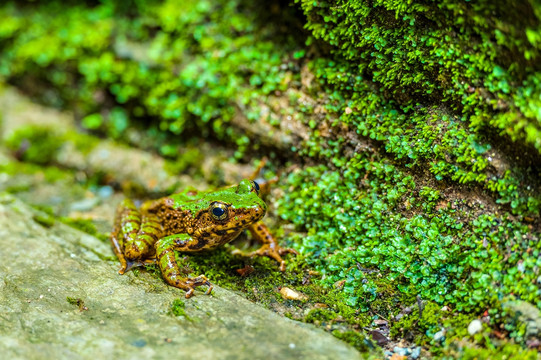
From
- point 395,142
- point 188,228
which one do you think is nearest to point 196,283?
point 188,228

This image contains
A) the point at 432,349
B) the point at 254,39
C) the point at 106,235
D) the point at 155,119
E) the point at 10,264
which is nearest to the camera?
the point at 432,349

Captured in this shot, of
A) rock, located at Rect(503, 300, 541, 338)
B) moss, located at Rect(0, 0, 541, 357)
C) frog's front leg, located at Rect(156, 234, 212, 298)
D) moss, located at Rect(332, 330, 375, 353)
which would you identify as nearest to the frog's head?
frog's front leg, located at Rect(156, 234, 212, 298)

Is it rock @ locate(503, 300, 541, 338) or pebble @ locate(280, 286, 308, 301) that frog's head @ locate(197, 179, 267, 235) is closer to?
pebble @ locate(280, 286, 308, 301)

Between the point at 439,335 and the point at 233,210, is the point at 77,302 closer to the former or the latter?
the point at 233,210

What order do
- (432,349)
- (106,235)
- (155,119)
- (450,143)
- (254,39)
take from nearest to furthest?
(432,349), (450,143), (106,235), (254,39), (155,119)

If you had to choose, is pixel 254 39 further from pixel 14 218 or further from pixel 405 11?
pixel 14 218

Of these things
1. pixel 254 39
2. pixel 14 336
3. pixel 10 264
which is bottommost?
pixel 10 264

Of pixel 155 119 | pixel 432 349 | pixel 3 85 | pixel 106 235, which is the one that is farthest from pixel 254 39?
pixel 3 85

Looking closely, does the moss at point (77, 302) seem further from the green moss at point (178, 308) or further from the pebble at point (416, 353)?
the pebble at point (416, 353)
